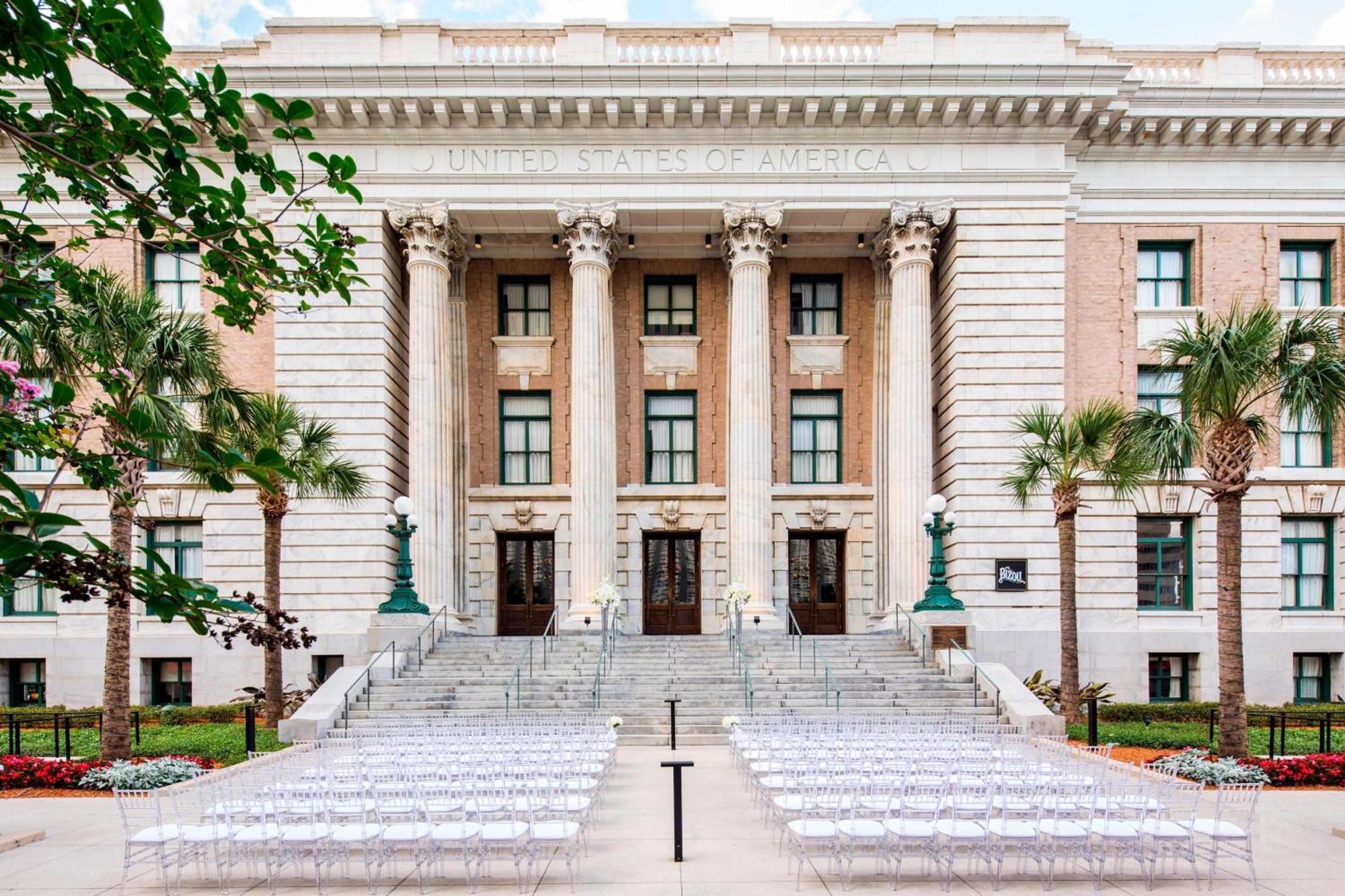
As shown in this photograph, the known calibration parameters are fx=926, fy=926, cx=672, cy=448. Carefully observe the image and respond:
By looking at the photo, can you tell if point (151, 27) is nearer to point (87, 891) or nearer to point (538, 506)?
point (87, 891)

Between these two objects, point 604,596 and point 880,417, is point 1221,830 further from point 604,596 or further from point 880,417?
point 880,417

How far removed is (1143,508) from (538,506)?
1809 cm

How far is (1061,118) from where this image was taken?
26078 millimetres

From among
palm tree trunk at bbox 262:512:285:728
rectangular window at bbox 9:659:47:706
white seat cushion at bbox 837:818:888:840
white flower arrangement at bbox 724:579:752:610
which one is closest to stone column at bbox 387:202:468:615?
palm tree trunk at bbox 262:512:285:728

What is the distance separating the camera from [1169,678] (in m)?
26.5

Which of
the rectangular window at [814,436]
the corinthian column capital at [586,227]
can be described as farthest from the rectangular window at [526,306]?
the rectangular window at [814,436]

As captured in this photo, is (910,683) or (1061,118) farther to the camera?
(1061,118)

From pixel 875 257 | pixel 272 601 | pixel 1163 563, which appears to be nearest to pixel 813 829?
pixel 272 601

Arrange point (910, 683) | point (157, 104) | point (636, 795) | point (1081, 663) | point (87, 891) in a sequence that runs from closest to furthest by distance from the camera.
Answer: point (157, 104), point (87, 891), point (636, 795), point (910, 683), point (1081, 663)

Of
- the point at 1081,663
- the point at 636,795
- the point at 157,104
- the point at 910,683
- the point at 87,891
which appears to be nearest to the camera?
the point at 157,104

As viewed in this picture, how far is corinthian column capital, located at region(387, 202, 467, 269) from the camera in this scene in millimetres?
26234

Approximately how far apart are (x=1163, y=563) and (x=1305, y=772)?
13010 millimetres

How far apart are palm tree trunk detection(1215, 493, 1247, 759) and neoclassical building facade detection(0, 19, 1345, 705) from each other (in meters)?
8.94

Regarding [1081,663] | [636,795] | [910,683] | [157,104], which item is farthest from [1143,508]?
[157,104]
